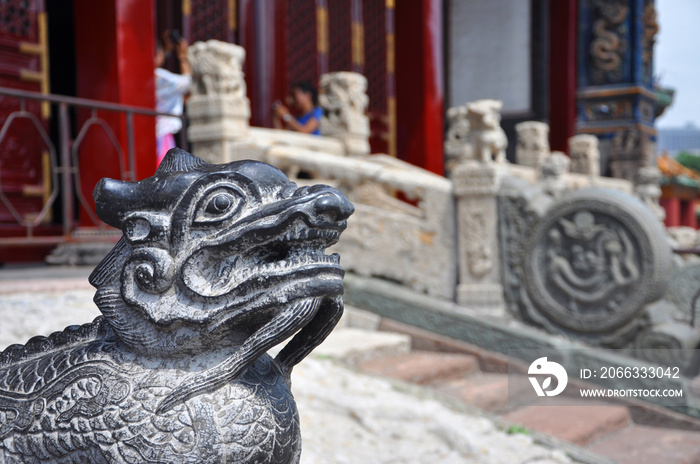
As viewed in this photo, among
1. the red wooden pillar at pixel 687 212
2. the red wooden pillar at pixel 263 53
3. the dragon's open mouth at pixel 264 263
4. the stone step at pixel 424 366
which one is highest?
the red wooden pillar at pixel 263 53

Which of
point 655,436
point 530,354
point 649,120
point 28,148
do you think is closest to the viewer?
point 655,436

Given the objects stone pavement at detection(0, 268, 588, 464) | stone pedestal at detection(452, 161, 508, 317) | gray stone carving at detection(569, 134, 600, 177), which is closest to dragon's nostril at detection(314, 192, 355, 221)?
stone pavement at detection(0, 268, 588, 464)

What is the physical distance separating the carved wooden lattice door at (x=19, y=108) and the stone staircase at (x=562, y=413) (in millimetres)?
3254

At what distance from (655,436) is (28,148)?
521 centimetres

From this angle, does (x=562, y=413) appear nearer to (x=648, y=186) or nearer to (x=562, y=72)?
(x=648, y=186)

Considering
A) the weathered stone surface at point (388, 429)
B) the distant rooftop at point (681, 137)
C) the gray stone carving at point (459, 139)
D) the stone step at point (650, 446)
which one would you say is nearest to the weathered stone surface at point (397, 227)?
the gray stone carving at point (459, 139)

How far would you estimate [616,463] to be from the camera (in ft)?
12.6

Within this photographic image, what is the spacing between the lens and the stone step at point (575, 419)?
415cm

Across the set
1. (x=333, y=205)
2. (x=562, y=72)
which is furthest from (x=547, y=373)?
(x=562, y=72)

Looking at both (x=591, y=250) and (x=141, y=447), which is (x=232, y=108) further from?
(x=141, y=447)

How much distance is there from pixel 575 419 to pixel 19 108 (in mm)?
4791

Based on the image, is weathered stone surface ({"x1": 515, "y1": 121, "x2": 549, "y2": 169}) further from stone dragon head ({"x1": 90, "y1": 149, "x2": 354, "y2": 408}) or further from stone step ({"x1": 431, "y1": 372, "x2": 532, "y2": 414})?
stone dragon head ({"x1": 90, "y1": 149, "x2": 354, "y2": 408})

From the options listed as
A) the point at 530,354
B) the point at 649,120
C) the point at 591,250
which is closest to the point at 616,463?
the point at 530,354

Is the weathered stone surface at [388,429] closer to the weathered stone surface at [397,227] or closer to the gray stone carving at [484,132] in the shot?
the weathered stone surface at [397,227]
